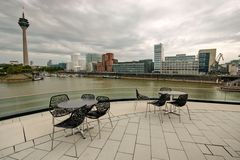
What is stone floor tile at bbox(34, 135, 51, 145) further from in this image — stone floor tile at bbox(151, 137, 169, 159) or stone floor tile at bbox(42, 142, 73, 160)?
stone floor tile at bbox(151, 137, 169, 159)

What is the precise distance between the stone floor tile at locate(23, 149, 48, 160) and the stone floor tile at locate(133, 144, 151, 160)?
57.7 inches

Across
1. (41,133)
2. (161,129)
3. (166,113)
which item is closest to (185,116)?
(166,113)

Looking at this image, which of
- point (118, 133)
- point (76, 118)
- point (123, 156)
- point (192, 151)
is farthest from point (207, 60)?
point (76, 118)

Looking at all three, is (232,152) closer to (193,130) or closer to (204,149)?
(204,149)

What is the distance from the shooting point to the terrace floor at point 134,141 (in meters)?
1.93

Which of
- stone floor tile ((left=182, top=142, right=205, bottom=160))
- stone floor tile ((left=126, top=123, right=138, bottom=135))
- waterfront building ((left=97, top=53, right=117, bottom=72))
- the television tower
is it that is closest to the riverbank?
the television tower

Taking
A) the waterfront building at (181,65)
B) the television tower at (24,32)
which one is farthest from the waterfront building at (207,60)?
the television tower at (24,32)

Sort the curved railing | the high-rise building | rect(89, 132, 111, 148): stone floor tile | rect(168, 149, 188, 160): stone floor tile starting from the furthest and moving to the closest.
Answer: the high-rise building
the curved railing
rect(89, 132, 111, 148): stone floor tile
rect(168, 149, 188, 160): stone floor tile

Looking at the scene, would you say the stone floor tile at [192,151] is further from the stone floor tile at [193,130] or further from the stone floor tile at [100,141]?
the stone floor tile at [100,141]

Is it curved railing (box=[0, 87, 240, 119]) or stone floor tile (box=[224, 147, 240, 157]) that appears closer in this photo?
stone floor tile (box=[224, 147, 240, 157])

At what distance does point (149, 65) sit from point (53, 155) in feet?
290

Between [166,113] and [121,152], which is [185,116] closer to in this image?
[166,113]

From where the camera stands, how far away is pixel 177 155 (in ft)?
6.32

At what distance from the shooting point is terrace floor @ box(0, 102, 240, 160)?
1.93m
